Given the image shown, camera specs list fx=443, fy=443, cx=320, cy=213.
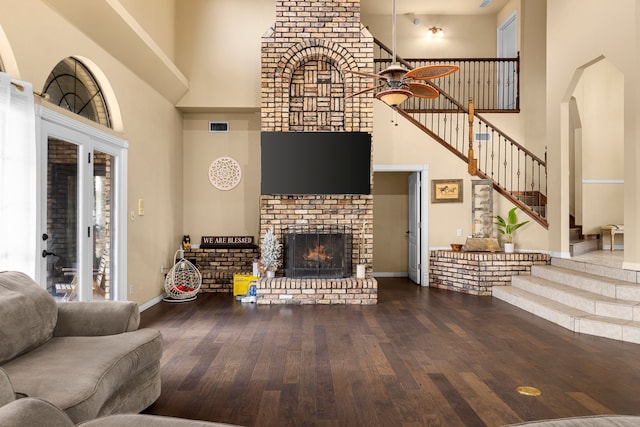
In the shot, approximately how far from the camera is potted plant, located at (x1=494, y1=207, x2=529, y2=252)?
7.09 meters

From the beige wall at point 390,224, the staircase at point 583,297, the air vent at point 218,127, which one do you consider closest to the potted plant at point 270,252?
the air vent at point 218,127

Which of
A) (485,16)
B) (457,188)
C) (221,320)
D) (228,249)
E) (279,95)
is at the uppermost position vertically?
(485,16)

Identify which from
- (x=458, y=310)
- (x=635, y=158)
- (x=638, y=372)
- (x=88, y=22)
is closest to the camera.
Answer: (x=638, y=372)

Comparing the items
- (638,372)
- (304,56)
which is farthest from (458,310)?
(304,56)

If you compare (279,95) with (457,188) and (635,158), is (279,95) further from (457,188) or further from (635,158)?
(635,158)

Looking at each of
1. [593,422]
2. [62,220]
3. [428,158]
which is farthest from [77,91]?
[428,158]

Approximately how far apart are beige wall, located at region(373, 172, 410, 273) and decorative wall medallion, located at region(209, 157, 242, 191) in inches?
112

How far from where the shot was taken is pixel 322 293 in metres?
6.25

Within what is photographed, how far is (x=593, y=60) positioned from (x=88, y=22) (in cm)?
607

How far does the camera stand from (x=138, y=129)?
5.75 metres

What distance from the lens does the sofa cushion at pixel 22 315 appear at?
2236 mm

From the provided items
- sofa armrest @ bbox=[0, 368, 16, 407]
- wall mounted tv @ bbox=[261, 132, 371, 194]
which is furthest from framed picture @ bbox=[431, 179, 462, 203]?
sofa armrest @ bbox=[0, 368, 16, 407]

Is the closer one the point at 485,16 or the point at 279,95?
the point at 279,95

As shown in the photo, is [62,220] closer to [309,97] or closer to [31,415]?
[31,415]
